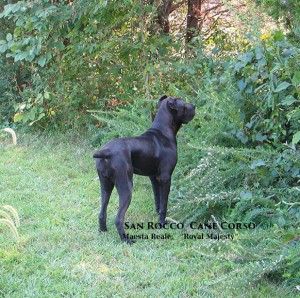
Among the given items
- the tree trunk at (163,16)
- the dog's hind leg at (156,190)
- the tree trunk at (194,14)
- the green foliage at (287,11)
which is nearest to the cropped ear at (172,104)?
the dog's hind leg at (156,190)

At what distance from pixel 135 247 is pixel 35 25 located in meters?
4.11

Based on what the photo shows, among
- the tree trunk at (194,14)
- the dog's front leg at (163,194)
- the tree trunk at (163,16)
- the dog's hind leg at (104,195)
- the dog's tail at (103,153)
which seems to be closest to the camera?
the dog's tail at (103,153)

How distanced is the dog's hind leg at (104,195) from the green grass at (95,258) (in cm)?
9

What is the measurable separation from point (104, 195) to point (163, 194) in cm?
57

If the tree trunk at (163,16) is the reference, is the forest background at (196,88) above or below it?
below

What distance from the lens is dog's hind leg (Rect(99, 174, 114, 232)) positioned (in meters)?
4.60

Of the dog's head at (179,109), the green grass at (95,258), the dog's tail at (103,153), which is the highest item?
the dog's head at (179,109)

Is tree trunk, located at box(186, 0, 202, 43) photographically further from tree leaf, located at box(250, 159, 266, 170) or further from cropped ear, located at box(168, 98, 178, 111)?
tree leaf, located at box(250, 159, 266, 170)

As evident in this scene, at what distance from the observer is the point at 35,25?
7.21 metres

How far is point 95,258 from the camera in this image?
4160 millimetres

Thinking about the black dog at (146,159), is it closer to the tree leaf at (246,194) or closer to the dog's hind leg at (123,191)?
the dog's hind leg at (123,191)

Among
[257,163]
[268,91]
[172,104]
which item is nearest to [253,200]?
[257,163]

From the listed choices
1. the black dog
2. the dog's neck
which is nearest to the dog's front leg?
the black dog

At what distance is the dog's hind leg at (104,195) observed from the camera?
460cm
